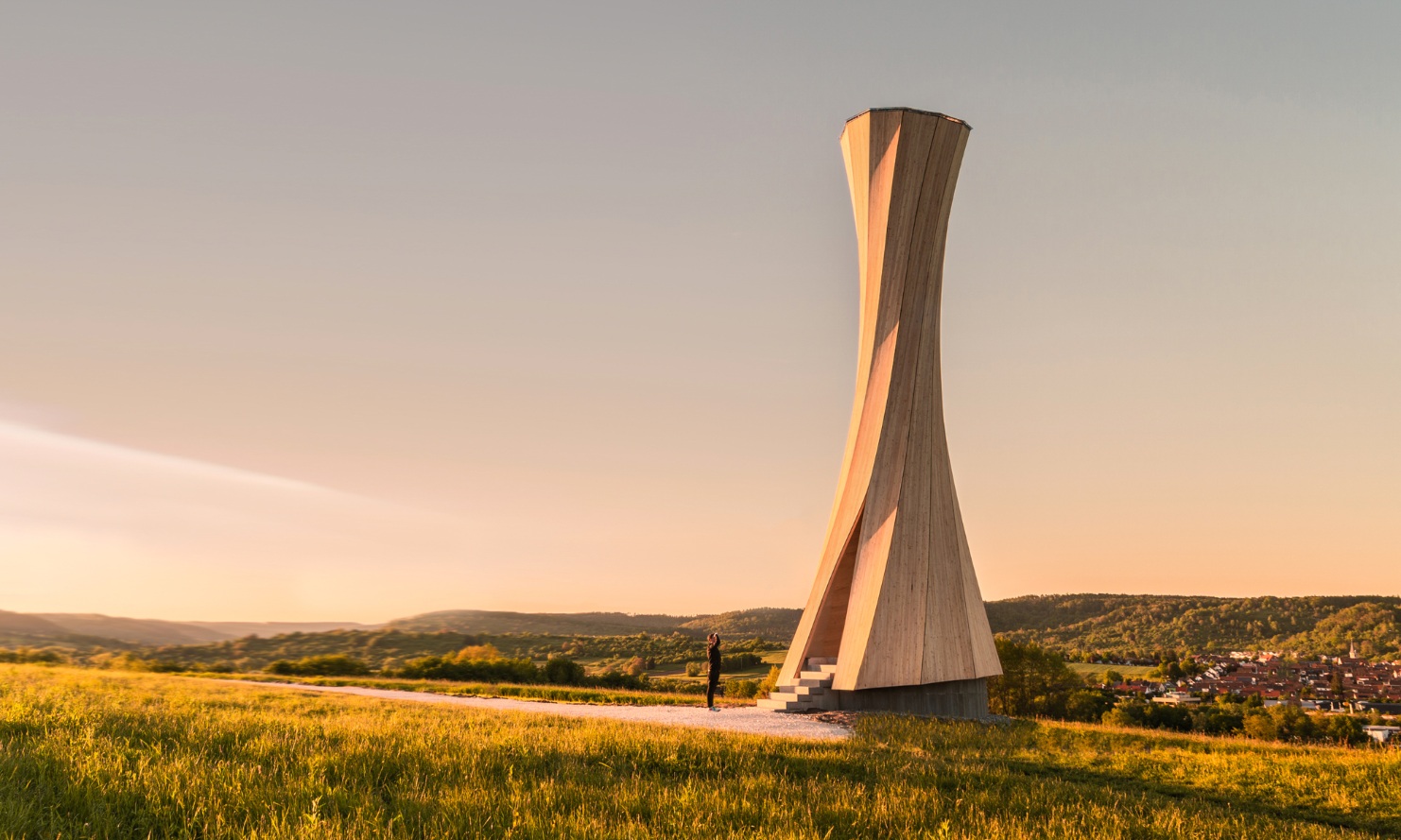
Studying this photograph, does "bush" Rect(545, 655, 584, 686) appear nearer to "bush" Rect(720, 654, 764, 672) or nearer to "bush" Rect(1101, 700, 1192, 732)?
"bush" Rect(720, 654, 764, 672)

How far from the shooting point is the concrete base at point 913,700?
14.3 metres

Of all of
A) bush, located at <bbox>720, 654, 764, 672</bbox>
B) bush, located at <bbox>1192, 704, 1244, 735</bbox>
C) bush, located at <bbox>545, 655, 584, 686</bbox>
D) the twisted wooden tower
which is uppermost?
the twisted wooden tower

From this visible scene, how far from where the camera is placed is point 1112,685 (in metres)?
31.9

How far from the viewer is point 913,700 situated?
566 inches

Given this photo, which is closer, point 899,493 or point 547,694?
point 899,493

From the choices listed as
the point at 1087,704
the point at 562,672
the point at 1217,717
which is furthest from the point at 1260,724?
the point at 562,672

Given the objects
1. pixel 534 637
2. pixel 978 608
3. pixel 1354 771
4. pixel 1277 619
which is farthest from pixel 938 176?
pixel 534 637

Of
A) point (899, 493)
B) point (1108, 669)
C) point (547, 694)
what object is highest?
point (899, 493)

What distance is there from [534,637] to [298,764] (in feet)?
157

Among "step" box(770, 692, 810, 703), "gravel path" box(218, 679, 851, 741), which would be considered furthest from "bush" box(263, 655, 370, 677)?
"step" box(770, 692, 810, 703)

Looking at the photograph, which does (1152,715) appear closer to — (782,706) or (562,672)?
(782,706)

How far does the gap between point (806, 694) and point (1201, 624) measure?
3805 cm

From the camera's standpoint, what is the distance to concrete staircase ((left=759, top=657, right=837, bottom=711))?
47.2ft

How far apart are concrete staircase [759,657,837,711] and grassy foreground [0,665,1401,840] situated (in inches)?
192
